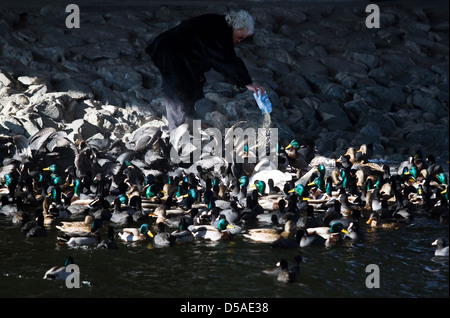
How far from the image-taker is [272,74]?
18109mm

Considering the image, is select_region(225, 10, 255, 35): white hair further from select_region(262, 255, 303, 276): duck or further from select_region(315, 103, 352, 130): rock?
select_region(315, 103, 352, 130): rock

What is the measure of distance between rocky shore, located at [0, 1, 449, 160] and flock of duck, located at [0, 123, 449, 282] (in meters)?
1.04

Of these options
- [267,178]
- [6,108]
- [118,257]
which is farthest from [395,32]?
[118,257]

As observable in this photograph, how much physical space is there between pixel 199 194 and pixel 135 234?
2347 millimetres

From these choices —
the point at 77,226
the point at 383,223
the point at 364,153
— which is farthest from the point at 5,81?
the point at 383,223

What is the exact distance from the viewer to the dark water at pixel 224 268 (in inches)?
294

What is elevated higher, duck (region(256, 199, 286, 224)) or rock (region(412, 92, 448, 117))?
rock (region(412, 92, 448, 117))

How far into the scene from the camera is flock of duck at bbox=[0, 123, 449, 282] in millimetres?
9547

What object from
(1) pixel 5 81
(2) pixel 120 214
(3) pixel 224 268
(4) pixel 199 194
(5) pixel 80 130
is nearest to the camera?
(3) pixel 224 268

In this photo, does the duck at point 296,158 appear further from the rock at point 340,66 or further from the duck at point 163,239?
the rock at point 340,66

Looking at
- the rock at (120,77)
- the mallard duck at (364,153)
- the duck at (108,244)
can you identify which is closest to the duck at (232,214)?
the duck at (108,244)

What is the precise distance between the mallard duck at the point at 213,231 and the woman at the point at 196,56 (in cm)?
268

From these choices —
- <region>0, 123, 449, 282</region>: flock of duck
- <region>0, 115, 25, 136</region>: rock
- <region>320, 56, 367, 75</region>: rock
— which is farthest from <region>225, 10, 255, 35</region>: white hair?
<region>320, 56, 367, 75</region>: rock

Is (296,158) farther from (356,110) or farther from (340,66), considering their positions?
(340,66)
